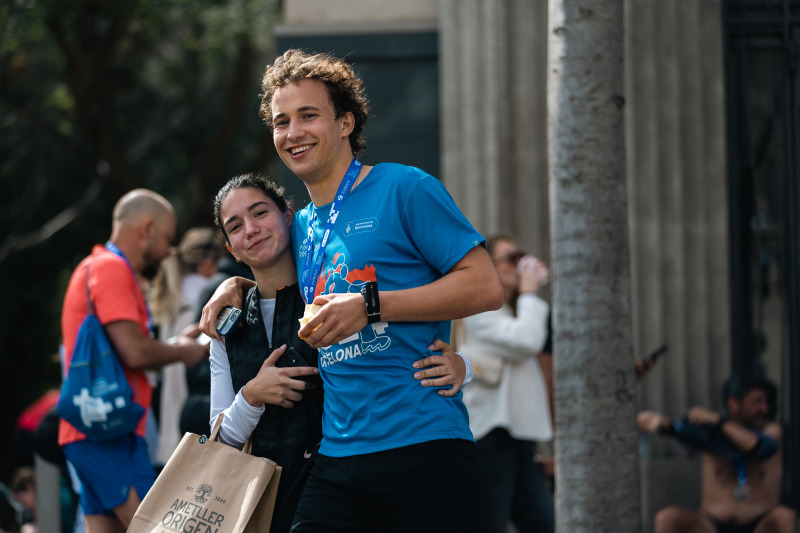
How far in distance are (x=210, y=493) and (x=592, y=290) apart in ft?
6.59

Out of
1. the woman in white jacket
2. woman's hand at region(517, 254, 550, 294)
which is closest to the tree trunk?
the woman in white jacket

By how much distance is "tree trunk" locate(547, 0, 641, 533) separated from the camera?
4262 millimetres

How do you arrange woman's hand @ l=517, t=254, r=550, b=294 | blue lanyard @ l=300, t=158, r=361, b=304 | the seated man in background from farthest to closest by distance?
the seated man in background
woman's hand @ l=517, t=254, r=550, b=294
blue lanyard @ l=300, t=158, r=361, b=304

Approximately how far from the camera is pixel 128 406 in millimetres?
4340

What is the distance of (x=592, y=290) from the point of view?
14.0 feet

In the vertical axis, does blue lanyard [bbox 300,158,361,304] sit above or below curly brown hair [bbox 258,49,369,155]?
below

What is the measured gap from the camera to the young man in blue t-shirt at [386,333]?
266 centimetres

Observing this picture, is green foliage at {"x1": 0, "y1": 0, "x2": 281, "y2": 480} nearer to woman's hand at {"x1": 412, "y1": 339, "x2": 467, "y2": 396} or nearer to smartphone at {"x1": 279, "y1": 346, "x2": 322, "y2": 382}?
smartphone at {"x1": 279, "y1": 346, "x2": 322, "y2": 382}

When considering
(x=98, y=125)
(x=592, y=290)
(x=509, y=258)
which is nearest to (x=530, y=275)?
(x=509, y=258)

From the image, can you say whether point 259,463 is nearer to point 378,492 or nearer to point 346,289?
point 378,492

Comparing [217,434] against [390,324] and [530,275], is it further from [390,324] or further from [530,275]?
[530,275]

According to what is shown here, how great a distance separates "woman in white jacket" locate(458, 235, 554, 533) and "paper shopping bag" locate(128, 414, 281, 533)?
8.86 ft

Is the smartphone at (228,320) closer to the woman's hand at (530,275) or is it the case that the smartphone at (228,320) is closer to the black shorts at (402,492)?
the black shorts at (402,492)

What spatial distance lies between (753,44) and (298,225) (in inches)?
213
